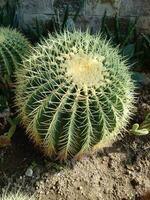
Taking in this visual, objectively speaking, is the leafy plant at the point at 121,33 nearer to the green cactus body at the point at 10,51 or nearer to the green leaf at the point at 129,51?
the green leaf at the point at 129,51

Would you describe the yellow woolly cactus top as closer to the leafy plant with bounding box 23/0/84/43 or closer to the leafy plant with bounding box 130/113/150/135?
the leafy plant with bounding box 130/113/150/135

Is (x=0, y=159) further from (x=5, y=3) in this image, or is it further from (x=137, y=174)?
(x=5, y=3)

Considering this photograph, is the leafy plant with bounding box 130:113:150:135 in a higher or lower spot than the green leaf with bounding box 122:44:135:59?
lower

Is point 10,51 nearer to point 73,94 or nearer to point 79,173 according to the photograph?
point 73,94

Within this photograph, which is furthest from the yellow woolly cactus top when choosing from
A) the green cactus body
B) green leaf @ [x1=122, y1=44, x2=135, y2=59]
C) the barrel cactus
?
green leaf @ [x1=122, y1=44, x2=135, y2=59]

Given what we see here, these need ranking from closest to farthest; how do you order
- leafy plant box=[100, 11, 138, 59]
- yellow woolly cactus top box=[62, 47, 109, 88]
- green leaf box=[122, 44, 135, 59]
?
yellow woolly cactus top box=[62, 47, 109, 88]
green leaf box=[122, 44, 135, 59]
leafy plant box=[100, 11, 138, 59]

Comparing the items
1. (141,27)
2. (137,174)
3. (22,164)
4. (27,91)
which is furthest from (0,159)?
(141,27)
